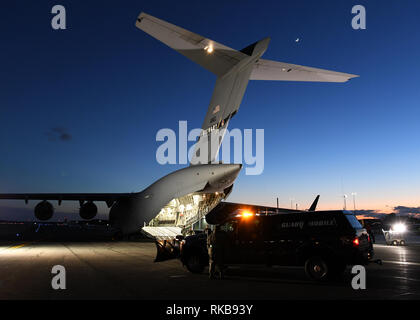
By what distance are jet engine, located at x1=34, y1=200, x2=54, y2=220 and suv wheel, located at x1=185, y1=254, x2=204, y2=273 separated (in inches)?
853

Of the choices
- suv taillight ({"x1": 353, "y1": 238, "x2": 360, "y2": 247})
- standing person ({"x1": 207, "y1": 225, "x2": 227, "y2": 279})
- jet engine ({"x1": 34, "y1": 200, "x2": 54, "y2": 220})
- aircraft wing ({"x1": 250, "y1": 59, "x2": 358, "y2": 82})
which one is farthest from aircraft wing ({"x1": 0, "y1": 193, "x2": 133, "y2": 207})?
suv taillight ({"x1": 353, "y1": 238, "x2": 360, "y2": 247})

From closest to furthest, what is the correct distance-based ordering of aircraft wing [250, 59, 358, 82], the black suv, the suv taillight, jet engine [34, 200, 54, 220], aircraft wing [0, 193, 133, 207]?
the suv taillight
the black suv
aircraft wing [250, 59, 358, 82]
jet engine [34, 200, 54, 220]
aircraft wing [0, 193, 133, 207]

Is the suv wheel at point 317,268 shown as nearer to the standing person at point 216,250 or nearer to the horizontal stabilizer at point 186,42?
the standing person at point 216,250

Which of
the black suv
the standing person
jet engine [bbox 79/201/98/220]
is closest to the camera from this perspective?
the black suv

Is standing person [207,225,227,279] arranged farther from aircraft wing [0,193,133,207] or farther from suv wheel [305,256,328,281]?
aircraft wing [0,193,133,207]

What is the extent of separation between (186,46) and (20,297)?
9304 millimetres

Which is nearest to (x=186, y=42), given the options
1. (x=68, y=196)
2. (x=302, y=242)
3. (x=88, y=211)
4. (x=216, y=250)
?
(x=216, y=250)

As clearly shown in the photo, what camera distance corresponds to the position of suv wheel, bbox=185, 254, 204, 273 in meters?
11.4

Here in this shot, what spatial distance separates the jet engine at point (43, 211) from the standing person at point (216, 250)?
22625 mm

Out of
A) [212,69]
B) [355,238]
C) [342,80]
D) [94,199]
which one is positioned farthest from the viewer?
[94,199]

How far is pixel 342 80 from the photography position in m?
14.1
